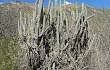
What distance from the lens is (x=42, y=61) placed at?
264 inches

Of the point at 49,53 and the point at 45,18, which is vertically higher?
the point at 45,18

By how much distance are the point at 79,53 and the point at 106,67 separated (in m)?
1.47

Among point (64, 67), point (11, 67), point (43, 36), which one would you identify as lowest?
point (11, 67)

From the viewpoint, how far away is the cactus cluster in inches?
260

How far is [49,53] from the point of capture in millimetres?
6660

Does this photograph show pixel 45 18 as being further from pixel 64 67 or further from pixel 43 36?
pixel 64 67

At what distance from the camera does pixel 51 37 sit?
676 cm

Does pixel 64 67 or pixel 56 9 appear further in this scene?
pixel 56 9

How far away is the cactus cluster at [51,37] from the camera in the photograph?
6594mm

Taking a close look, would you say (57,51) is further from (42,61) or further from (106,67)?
(106,67)

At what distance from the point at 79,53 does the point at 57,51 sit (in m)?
0.64

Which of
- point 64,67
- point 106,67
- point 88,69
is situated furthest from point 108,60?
point 64,67

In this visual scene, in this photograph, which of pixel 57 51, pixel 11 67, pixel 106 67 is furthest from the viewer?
pixel 11 67

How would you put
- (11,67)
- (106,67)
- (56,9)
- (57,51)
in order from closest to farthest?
(57,51)
(56,9)
(106,67)
(11,67)
